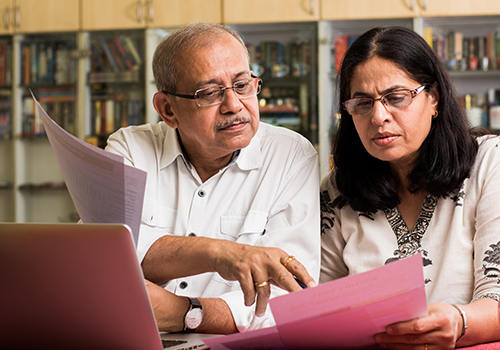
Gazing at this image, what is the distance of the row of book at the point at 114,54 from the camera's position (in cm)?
348

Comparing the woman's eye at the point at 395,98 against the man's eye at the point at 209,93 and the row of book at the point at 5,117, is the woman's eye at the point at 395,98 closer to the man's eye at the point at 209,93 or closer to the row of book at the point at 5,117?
the man's eye at the point at 209,93

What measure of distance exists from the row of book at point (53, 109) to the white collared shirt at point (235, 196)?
7.64ft

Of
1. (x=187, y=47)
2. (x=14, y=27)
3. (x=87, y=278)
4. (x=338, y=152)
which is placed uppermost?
(x=14, y=27)

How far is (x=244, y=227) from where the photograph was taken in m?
1.27

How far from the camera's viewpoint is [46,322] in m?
0.72

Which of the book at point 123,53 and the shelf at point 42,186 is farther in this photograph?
the shelf at point 42,186

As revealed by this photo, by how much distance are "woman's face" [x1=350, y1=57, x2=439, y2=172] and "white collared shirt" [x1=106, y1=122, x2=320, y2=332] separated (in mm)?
207

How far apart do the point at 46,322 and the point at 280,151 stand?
822 mm

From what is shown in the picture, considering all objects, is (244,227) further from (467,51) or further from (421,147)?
(467,51)

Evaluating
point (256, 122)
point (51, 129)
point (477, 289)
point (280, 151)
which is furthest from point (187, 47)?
point (477, 289)

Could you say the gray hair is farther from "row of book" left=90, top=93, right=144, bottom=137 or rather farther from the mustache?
"row of book" left=90, top=93, right=144, bottom=137

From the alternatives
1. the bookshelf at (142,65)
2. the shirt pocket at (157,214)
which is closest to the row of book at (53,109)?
the bookshelf at (142,65)

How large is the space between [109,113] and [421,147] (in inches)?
108

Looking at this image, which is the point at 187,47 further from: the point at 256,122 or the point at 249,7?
the point at 249,7
